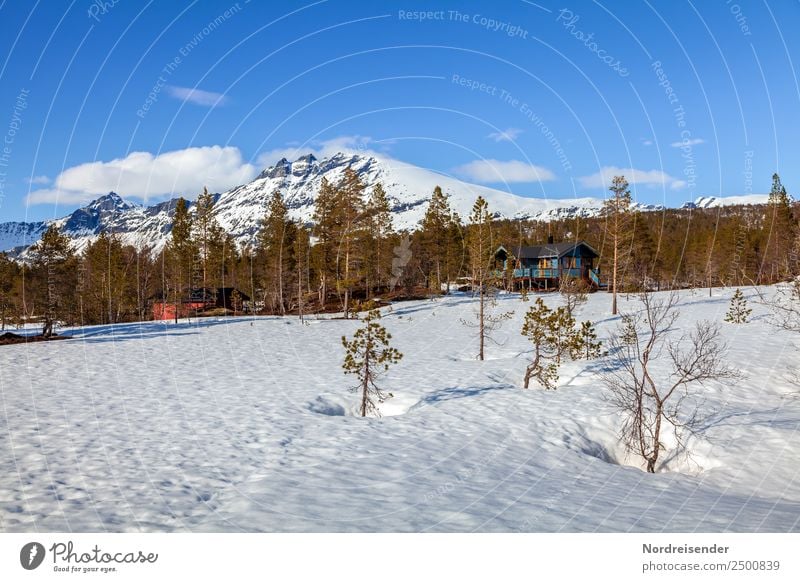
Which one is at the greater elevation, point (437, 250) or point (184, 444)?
point (437, 250)

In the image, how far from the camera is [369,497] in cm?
810

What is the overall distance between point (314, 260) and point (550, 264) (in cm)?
3703

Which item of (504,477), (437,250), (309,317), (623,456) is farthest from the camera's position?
(437,250)

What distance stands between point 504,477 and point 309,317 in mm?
37285

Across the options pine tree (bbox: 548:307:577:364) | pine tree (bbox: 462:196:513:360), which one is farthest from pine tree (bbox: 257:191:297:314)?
pine tree (bbox: 548:307:577:364)

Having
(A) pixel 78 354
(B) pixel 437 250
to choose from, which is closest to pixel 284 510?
(A) pixel 78 354

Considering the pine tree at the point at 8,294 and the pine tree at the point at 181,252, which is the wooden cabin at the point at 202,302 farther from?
the pine tree at the point at 8,294

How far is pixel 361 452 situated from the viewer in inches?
433

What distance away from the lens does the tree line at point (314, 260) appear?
38.8 m

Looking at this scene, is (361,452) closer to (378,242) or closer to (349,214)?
(349,214)

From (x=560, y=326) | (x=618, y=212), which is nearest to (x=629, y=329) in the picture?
(x=560, y=326)

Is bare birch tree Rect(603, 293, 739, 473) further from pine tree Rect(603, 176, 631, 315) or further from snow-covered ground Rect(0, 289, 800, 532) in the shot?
pine tree Rect(603, 176, 631, 315)

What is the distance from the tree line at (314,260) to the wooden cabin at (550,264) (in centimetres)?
825
